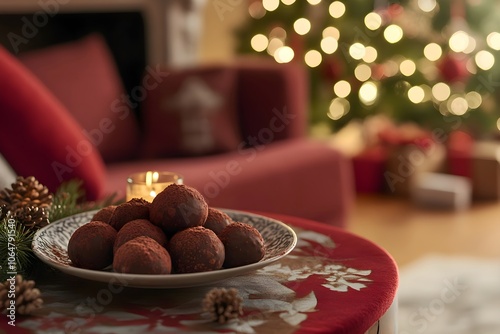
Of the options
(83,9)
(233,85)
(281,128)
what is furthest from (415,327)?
(83,9)

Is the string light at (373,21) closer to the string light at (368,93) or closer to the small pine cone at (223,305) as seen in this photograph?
the string light at (368,93)

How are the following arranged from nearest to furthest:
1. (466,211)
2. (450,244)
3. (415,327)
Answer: (415,327) → (450,244) → (466,211)

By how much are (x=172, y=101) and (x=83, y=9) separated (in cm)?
64

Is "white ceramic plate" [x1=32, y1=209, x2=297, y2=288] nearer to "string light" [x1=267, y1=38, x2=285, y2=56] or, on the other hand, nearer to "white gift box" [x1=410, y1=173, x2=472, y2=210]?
"white gift box" [x1=410, y1=173, x2=472, y2=210]

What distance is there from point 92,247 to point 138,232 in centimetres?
7

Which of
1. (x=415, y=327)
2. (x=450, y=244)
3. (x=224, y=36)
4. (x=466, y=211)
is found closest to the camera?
(x=415, y=327)

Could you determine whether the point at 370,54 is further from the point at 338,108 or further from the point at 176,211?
the point at 176,211

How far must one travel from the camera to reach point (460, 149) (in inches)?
154

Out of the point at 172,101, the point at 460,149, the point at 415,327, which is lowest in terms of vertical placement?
the point at 415,327

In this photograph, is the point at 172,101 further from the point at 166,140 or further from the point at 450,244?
the point at 450,244

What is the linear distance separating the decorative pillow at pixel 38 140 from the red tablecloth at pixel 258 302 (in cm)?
86

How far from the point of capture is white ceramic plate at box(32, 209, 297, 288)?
1.03 meters

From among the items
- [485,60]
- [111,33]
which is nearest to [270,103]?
[111,33]

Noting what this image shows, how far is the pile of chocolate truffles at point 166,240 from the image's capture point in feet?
3.44
